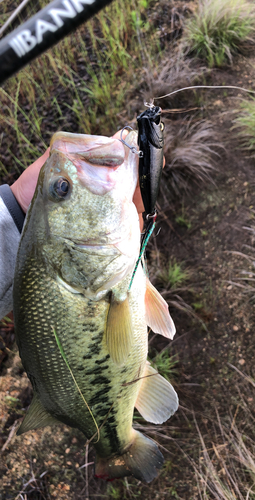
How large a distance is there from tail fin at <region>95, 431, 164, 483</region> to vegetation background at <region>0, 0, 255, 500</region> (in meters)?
0.68

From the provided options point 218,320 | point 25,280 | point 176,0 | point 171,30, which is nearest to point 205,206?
point 218,320

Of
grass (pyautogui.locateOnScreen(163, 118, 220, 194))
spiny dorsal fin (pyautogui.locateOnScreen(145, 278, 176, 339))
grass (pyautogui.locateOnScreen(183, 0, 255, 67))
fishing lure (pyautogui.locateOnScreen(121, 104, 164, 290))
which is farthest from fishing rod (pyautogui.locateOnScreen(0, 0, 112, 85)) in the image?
grass (pyautogui.locateOnScreen(183, 0, 255, 67))

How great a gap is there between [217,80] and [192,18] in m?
1.03

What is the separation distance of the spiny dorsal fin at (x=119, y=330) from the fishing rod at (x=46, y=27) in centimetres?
113

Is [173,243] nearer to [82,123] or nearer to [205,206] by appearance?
[205,206]

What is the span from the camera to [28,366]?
156 cm

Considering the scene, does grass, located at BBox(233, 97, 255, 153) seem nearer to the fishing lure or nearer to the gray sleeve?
the fishing lure

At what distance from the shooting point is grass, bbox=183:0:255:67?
3537 mm

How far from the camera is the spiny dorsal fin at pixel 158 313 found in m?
1.66

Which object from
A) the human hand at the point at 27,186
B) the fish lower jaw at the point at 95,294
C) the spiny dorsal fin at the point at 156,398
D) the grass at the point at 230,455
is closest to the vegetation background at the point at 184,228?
the grass at the point at 230,455

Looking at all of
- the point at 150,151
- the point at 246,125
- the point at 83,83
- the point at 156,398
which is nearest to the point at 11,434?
the point at 156,398

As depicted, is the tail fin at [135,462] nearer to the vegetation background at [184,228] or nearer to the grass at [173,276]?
the vegetation background at [184,228]

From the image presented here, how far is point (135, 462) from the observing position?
1.93 metres

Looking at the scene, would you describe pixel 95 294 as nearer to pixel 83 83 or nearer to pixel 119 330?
pixel 119 330
